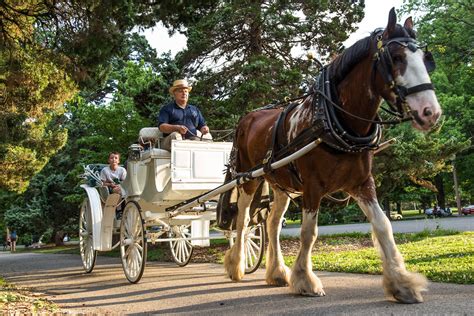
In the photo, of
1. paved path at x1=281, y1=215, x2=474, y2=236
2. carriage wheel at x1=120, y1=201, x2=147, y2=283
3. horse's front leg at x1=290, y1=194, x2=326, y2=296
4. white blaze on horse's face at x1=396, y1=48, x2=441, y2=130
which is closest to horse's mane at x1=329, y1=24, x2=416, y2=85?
white blaze on horse's face at x1=396, y1=48, x2=441, y2=130

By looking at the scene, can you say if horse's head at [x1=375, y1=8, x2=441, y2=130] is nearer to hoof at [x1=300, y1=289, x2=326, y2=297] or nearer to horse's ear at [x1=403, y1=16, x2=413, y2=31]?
horse's ear at [x1=403, y1=16, x2=413, y2=31]

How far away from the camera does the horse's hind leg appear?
668 centimetres

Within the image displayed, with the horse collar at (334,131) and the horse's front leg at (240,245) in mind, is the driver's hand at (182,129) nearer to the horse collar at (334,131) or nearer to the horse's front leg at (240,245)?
the horse's front leg at (240,245)

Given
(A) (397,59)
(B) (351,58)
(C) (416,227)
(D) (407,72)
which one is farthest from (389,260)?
(C) (416,227)

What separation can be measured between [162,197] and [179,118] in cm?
137

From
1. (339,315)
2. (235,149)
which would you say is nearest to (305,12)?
(235,149)

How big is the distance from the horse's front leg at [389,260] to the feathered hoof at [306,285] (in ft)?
2.47

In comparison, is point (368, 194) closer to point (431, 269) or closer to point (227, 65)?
point (431, 269)

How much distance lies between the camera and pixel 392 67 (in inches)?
186

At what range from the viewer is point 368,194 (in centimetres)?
548

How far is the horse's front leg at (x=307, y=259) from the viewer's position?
5492 mm

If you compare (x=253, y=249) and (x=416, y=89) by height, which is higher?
(x=416, y=89)

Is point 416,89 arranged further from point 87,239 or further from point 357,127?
point 87,239

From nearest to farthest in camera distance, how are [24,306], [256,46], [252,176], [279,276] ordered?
1. [24,306]
2. [252,176]
3. [279,276]
4. [256,46]
